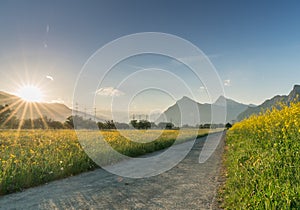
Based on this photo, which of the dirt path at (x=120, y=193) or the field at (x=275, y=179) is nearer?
the field at (x=275, y=179)

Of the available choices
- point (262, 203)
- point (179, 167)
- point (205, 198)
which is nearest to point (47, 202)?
point (205, 198)

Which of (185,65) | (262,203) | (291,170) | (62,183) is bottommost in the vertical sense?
(62,183)

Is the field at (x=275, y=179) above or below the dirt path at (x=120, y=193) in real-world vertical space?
above

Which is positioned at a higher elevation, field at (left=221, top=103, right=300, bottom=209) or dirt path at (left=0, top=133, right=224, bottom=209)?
field at (left=221, top=103, right=300, bottom=209)

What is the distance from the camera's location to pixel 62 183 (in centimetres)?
766

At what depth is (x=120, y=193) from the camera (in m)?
6.33

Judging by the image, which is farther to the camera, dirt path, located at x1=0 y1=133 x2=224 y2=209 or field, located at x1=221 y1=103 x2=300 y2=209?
dirt path, located at x1=0 y1=133 x2=224 y2=209

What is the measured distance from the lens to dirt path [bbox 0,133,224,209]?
5459 mm

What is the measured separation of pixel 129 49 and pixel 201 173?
6824 mm

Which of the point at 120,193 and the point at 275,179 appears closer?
the point at 275,179

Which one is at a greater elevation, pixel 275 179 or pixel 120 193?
pixel 275 179

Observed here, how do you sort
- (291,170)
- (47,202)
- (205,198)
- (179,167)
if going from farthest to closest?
(179,167) → (205,198) → (47,202) → (291,170)

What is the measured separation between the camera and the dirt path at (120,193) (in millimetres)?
5459

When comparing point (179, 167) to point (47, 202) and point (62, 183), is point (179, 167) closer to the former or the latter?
point (62, 183)
